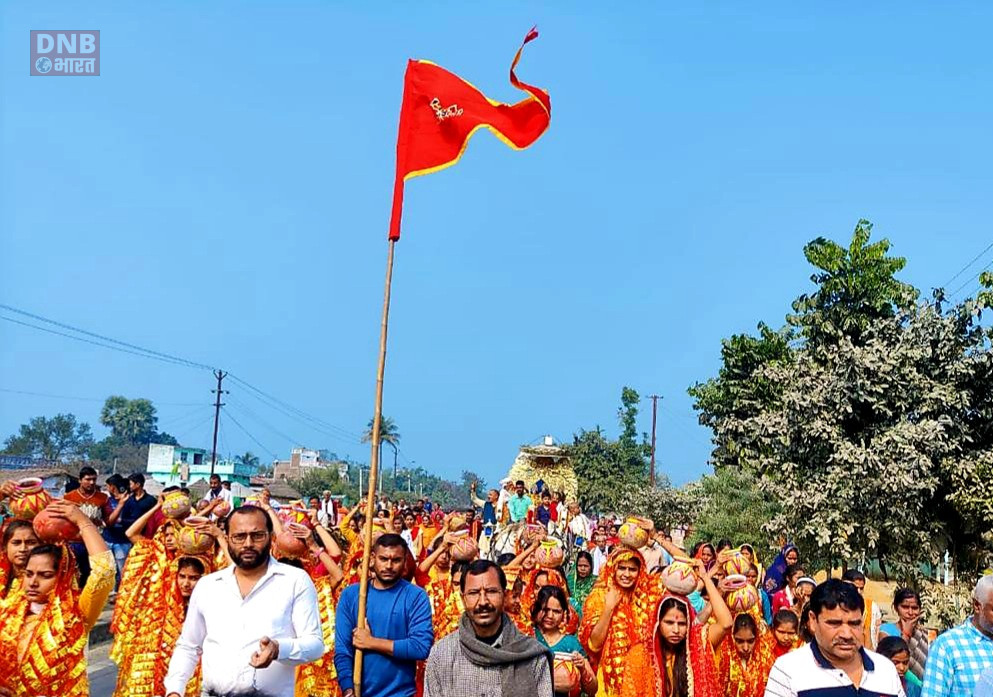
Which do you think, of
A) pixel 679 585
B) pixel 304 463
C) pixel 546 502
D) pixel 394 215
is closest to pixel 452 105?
pixel 394 215

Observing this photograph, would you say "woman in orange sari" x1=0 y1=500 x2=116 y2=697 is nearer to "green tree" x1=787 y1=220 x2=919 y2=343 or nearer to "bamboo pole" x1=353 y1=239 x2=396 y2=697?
"bamboo pole" x1=353 y1=239 x2=396 y2=697

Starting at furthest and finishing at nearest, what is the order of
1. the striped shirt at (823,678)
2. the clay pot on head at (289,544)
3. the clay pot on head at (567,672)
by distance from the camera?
the clay pot on head at (289,544), the clay pot on head at (567,672), the striped shirt at (823,678)

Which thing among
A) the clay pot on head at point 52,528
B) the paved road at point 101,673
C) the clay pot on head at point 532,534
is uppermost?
the clay pot on head at point 532,534

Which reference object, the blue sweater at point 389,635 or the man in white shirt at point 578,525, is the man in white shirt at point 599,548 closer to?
the man in white shirt at point 578,525

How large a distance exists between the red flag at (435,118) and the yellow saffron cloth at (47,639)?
3100 millimetres

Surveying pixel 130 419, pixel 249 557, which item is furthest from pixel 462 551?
pixel 130 419

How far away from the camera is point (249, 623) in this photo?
445 cm

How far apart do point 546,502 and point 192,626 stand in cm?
1660

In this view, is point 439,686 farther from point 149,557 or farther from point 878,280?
point 878,280

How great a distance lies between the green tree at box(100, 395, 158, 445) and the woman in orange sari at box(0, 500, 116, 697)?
152653 mm

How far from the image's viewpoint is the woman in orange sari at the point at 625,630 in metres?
7.09

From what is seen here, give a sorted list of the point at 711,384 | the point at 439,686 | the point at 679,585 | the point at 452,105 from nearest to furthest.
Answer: the point at 439,686, the point at 679,585, the point at 452,105, the point at 711,384

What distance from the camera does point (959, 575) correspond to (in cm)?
1848

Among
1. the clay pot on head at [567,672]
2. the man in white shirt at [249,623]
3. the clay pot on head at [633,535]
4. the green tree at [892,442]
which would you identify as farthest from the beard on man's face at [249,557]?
the green tree at [892,442]
